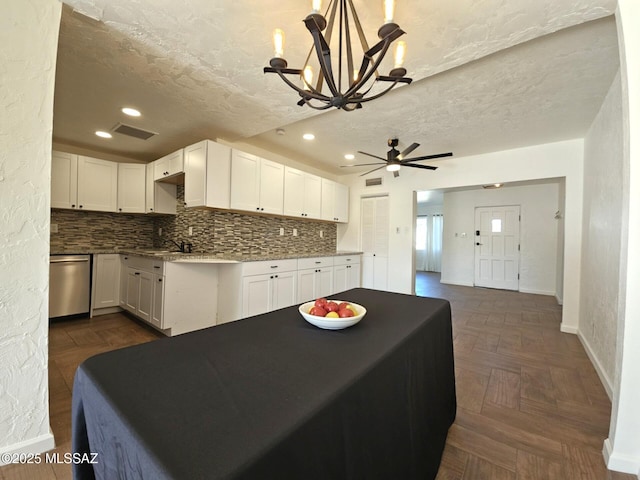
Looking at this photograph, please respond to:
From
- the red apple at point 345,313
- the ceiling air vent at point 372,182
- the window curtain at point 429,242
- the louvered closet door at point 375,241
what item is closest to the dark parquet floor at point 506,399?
the red apple at point 345,313

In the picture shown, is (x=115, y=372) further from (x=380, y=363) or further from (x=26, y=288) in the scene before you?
(x=26, y=288)

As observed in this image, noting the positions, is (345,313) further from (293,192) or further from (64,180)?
(64,180)

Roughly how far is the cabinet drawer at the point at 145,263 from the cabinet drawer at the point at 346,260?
2.51m

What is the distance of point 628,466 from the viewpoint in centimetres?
133

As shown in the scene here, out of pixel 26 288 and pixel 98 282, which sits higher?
pixel 26 288

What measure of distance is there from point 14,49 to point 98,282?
3.16 metres

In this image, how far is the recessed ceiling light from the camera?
273cm

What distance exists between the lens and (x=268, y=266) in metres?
3.29

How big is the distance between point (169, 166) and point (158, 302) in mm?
1824

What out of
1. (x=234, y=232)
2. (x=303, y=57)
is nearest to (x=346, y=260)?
(x=234, y=232)

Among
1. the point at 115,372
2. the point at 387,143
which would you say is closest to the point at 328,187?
the point at 387,143

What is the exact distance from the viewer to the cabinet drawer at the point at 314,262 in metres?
3.78

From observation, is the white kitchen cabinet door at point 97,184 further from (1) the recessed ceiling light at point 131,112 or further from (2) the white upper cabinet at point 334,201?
(2) the white upper cabinet at point 334,201

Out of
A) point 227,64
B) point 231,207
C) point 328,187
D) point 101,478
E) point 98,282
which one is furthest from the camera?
point 328,187
